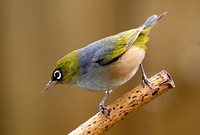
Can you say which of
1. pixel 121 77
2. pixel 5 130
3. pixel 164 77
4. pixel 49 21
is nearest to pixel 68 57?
Answer: pixel 121 77

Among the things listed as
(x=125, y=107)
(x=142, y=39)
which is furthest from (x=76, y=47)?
(x=125, y=107)

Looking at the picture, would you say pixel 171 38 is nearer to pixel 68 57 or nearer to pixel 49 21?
pixel 49 21

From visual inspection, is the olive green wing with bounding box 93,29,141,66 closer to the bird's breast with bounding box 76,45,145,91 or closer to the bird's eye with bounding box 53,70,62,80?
the bird's breast with bounding box 76,45,145,91

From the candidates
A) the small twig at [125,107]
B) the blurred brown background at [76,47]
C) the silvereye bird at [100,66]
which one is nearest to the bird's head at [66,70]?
the silvereye bird at [100,66]

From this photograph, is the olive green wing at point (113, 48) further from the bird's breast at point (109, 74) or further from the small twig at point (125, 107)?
the small twig at point (125, 107)

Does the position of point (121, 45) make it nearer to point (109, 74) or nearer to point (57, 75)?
point (109, 74)

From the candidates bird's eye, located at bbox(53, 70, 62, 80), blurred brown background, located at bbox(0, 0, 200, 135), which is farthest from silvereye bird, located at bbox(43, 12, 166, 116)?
blurred brown background, located at bbox(0, 0, 200, 135)
